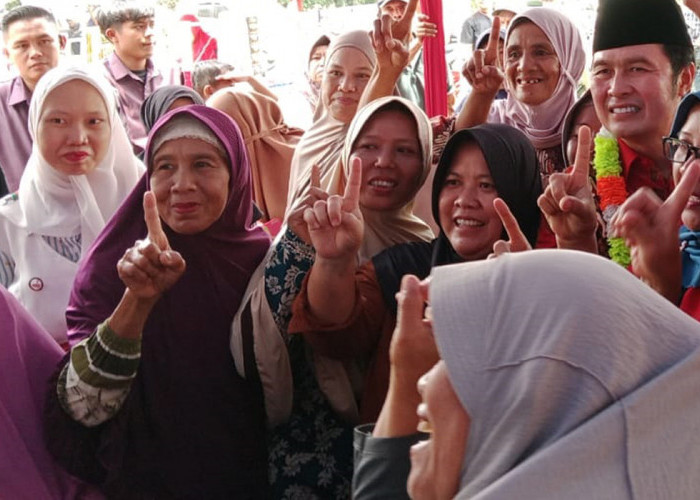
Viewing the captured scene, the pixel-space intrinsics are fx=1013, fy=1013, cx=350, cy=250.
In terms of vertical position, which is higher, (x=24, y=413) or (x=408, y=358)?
(x=408, y=358)

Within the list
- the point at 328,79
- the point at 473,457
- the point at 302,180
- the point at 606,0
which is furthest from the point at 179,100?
the point at 473,457

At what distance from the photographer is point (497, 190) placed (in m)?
2.17

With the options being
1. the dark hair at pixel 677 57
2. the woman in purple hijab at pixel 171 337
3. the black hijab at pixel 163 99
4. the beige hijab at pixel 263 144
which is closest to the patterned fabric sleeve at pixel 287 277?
the woman in purple hijab at pixel 171 337

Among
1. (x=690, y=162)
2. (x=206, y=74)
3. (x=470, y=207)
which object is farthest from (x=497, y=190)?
(x=206, y=74)

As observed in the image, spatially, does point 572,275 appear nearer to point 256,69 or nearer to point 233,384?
point 233,384

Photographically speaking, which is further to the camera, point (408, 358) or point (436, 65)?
point (436, 65)

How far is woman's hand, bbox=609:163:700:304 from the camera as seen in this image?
165 centimetres

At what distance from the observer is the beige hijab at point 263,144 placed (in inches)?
151

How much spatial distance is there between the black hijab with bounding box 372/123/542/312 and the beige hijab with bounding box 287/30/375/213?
0.85 meters

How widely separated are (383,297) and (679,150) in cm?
69

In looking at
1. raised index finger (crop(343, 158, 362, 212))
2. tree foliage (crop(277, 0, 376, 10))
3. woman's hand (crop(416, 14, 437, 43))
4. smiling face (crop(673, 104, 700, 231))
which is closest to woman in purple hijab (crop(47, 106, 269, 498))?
raised index finger (crop(343, 158, 362, 212))

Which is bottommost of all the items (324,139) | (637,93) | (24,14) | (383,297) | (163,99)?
(383,297)

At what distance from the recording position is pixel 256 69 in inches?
229

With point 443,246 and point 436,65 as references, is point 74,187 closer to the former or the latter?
point 443,246
